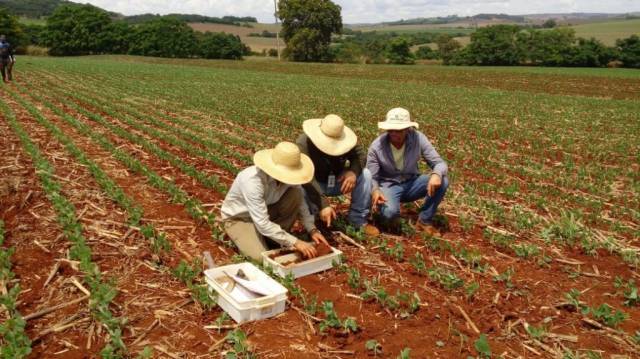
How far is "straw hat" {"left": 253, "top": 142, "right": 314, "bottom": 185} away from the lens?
4556 mm

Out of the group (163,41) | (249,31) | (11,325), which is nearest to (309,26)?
(163,41)

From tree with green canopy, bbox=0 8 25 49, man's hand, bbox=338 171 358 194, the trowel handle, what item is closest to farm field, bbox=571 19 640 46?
man's hand, bbox=338 171 358 194

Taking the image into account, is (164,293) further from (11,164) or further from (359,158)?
(11,164)

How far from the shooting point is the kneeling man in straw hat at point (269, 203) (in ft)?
15.1

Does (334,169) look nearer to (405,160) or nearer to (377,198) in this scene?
(377,198)

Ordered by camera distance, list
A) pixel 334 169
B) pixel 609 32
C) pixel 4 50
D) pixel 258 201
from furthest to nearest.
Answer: pixel 609 32, pixel 4 50, pixel 334 169, pixel 258 201

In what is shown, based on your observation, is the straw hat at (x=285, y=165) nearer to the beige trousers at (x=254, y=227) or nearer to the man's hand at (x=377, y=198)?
the beige trousers at (x=254, y=227)

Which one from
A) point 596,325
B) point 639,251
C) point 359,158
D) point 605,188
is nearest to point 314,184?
point 359,158

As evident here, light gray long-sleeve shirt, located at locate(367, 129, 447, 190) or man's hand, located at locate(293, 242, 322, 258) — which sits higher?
light gray long-sleeve shirt, located at locate(367, 129, 447, 190)

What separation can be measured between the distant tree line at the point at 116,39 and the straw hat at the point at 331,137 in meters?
72.7

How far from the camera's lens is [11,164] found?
827 cm

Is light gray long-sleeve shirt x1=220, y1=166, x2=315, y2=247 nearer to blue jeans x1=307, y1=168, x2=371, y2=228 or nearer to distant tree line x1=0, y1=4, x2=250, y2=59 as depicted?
blue jeans x1=307, y1=168, x2=371, y2=228

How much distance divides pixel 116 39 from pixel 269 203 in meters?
79.0

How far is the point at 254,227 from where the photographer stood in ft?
16.9
